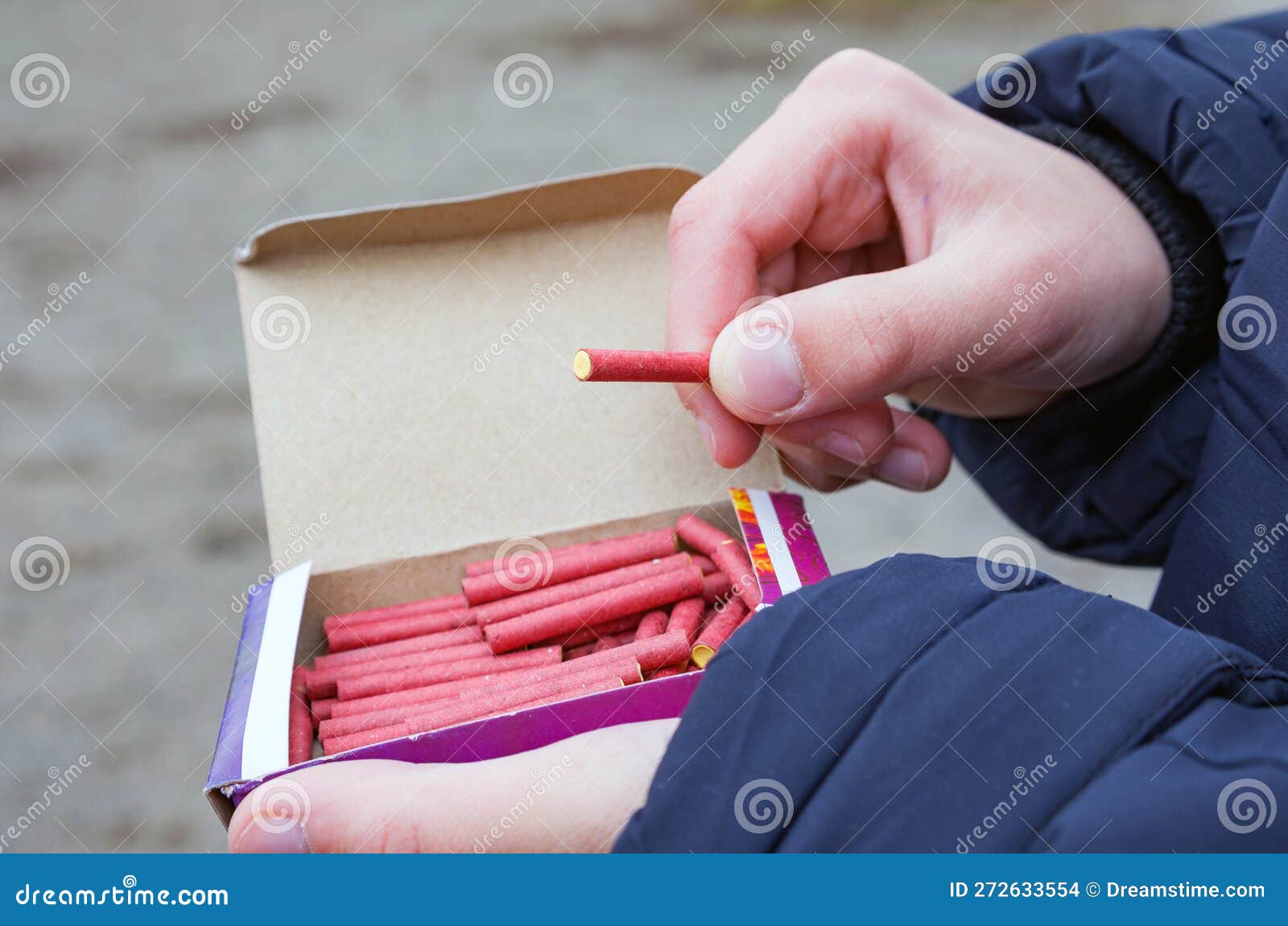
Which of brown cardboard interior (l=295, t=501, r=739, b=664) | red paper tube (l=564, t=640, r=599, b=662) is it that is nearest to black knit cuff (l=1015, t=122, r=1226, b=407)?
brown cardboard interior (l=295, t=501, r=739, b=664)

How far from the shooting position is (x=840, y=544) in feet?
9.35

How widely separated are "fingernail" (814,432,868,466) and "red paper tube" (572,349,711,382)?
32 cm

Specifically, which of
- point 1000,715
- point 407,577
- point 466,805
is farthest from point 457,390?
point 1000,715

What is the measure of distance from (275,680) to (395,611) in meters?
0.26

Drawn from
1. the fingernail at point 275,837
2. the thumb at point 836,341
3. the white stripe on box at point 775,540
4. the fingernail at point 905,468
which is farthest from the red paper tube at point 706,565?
the fingernail at point 275,837

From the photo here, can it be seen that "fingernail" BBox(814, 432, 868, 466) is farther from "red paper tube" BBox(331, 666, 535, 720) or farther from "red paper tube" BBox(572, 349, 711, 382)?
"red paper tube" BBox(331, 666, 535, 720)

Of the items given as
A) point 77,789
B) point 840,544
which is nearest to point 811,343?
point 840,544

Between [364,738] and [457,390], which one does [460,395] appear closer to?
[457,390]

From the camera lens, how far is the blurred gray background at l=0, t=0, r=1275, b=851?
8.36 feet

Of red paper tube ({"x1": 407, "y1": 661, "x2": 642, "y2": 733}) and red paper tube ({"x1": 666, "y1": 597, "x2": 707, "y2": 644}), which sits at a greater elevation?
red paper tube ({"x1": 666, "y1": 597, "x2": 707, "y2": 644})

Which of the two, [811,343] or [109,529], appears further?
[109,529]
